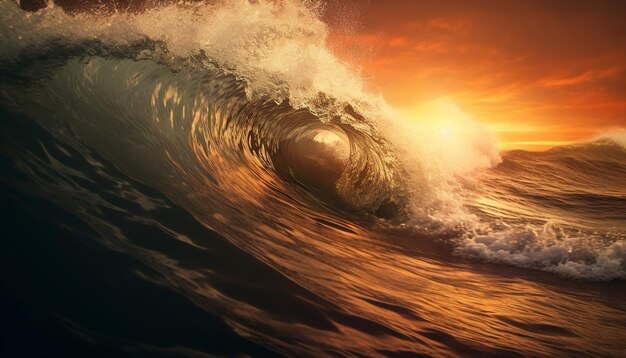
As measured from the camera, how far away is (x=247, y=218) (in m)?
3.70

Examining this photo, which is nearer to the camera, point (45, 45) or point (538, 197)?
point (45, 45)

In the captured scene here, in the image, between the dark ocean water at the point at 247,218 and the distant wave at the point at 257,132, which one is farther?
the distant wave at the point at 257,132

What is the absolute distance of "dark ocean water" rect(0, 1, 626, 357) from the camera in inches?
76.8

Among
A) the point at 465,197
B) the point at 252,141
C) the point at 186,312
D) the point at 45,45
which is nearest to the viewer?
the point at 186,312

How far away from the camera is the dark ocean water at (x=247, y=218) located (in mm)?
1950

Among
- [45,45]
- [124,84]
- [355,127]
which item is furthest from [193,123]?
[355,127]

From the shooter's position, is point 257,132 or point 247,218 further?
point 257,132

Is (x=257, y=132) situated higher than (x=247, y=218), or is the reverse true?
(x=257, y=132)

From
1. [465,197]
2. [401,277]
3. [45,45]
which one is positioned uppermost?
[465,197]

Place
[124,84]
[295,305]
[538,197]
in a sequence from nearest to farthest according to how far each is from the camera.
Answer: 1. [295,305]
2. [124,84]
3. [538,197]

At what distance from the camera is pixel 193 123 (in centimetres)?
563

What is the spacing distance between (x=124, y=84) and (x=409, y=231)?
4.66m

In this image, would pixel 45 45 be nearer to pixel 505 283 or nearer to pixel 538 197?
pixel 505 283

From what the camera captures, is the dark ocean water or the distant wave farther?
the distant wave
